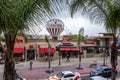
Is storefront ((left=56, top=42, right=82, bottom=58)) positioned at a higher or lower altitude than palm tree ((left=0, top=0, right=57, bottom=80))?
lower

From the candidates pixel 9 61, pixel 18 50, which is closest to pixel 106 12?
pixel 9 61

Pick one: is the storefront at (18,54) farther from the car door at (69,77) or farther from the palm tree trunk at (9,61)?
the palm tree trunk at (9,61)

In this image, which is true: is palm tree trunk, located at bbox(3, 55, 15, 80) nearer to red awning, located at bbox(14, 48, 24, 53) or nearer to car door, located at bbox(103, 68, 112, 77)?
car door, located at bbox(103, 68, 112, 77)

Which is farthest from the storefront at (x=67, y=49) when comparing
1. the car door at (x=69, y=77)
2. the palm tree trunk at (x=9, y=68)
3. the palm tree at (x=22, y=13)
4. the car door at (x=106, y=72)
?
the palm tree at (x=22, y=13)

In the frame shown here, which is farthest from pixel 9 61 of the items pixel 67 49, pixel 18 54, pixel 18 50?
pixel 67 49

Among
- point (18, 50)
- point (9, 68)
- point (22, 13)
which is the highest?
point (22, 13)

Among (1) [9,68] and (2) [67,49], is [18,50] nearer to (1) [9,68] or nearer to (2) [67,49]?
(2) [67,49]

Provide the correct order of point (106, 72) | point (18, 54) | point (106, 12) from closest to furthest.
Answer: point (106, 12)
point (106, 72)
point (18, 54)

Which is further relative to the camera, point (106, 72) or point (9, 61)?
point (106, 72)

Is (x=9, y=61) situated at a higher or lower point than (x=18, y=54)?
higher

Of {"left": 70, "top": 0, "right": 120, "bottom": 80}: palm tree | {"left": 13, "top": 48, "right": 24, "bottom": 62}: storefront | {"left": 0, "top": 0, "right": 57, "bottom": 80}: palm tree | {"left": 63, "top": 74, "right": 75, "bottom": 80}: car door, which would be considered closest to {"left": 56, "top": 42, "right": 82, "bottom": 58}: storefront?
{"left": 13, "top": 48, "right": 24, "bottom": 62}: storefront

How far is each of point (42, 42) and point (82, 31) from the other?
12731 millimetres

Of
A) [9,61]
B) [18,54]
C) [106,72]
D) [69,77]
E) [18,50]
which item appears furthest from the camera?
[18,54]

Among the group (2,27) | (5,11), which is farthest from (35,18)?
(5,11)
